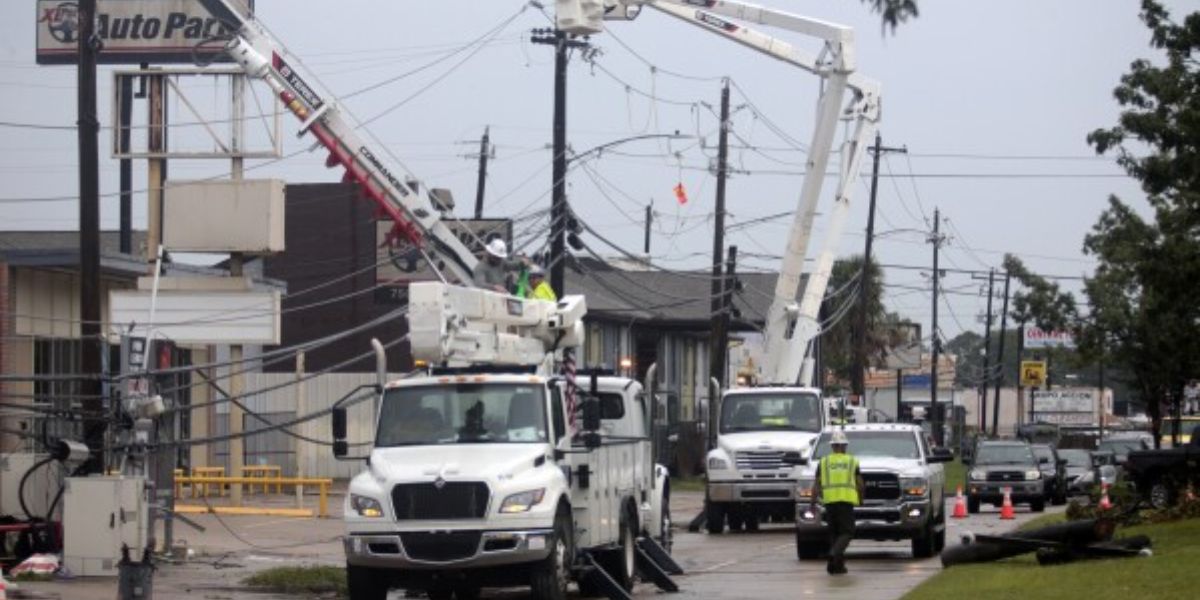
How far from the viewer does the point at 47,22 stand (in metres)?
48.2

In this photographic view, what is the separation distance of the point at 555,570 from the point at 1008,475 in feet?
94.3

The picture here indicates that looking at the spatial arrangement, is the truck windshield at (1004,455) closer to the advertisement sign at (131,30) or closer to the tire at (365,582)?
the advertisement sign at (131,30)

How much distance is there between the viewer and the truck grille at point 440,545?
63.5 feet

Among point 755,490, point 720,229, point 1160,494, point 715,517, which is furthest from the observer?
point 720,229

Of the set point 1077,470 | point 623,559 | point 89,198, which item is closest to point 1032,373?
point 1077,470

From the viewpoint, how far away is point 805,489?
28.2 metres

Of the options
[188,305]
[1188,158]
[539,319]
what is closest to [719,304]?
[188,305]

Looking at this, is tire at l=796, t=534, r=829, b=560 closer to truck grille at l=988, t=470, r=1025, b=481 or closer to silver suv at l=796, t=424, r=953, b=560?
silver suv at l=796, t=424, r=953, b=560

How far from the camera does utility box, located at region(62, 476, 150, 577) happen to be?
74.9 ft

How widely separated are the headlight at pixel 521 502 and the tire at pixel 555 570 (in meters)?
0.32

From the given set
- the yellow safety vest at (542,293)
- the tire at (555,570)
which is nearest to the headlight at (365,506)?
the tire at (555,570)

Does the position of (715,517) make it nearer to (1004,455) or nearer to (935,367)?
(1004,455)

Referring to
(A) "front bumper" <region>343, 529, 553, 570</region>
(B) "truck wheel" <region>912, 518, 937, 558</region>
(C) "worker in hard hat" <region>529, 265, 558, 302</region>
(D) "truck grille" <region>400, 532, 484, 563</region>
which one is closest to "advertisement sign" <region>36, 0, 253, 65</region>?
(C) "worker in hard hat" <region>529, 265, 558, 302</region>

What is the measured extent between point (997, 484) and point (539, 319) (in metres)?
26.4
